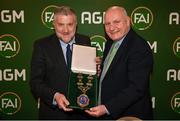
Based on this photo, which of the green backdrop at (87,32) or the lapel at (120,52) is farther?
the green backdrop at (87,32)

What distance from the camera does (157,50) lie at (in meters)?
2.88

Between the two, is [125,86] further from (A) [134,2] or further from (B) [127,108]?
(A) [134,2]

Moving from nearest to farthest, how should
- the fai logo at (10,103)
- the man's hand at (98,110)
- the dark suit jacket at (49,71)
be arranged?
1. the man's hand at (98,110)
2. the dark suit jacket at (49,71)
3. the fai logo at (10,103)

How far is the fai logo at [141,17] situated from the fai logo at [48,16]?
0.69m

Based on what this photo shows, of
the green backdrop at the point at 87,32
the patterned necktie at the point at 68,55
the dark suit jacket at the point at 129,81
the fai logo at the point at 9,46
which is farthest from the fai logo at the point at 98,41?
the fai logo at the point at 9,46

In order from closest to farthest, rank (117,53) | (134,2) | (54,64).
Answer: (117,53) < (54,64) < (134,2)

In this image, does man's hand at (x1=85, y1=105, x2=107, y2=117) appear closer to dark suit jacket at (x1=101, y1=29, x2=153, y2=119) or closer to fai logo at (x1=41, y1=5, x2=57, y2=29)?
dark suit jacket at (x1=101, y1=29, x2=153, y2=119)

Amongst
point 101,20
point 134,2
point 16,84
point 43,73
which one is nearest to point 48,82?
point 43,73

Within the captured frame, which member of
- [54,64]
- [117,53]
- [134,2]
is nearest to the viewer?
[117,53]

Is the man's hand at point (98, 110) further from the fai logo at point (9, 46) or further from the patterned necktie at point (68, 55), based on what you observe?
the fai logo at point (9, 46)

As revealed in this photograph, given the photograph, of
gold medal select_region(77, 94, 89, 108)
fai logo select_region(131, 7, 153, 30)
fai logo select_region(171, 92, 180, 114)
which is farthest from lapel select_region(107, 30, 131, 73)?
fai logo select_region(171, 92, 180, 114)

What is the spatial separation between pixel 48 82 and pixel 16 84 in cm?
55

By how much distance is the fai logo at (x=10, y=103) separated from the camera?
2962mm

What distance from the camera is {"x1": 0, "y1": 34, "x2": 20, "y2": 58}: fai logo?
2.85 metres
